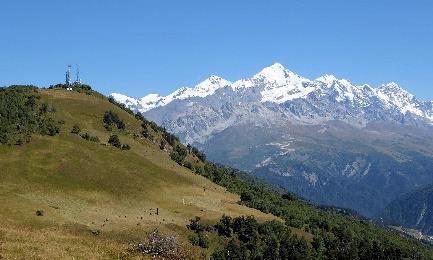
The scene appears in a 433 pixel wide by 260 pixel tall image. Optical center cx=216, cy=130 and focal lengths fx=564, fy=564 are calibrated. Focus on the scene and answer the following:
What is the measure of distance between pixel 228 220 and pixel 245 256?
45.4 ft

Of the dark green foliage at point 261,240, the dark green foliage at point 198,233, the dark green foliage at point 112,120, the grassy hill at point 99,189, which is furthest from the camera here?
the dark green foliage at point 112,120

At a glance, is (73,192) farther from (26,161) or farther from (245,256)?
(245,256)

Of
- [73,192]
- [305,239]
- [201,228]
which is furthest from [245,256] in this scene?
[73,192]

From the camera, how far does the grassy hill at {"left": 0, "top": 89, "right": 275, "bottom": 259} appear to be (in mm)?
102812

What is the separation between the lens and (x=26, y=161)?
13200 centimetres

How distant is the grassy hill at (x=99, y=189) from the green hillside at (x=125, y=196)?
0.25 metres

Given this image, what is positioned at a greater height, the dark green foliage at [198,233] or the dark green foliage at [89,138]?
the dark green foliage at [89,138]

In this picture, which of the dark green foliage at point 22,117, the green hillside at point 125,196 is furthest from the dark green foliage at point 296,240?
the dark green foliage at point 22,117


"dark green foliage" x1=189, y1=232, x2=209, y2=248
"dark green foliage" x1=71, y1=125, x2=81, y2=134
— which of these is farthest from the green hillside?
"dark green foliage" x1=71, y1=125, x2=81, y2=134

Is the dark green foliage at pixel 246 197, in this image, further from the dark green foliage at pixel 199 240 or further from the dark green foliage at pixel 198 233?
the dark green foliage at pixel 199 240

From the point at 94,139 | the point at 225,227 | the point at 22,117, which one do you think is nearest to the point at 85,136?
the point at 94,139

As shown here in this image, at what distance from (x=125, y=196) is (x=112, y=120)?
66.0 metres

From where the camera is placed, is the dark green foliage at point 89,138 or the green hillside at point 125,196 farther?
the dark green foliage at point 89,138

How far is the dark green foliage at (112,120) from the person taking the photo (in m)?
191
